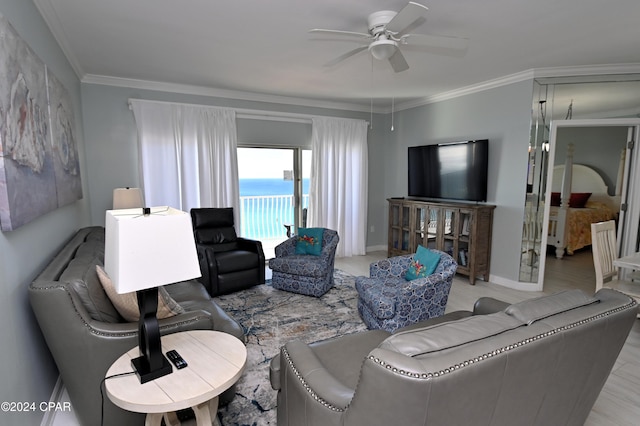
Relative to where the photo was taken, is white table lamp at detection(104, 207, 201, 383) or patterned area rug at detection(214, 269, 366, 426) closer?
white table lamp at detection(104, 207, 201, 383)

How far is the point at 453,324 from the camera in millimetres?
1131

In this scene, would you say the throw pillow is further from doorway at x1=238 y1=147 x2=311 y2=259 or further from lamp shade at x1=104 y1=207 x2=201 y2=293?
doorway at x1=238 y1=147 x2=311 y2=259

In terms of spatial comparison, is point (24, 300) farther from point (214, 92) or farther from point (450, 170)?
point (450, 170)

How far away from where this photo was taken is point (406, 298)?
262cm

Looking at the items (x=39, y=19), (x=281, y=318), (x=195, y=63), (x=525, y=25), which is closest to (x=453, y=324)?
(x=281, y=318)

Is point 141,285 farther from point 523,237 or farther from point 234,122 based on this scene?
point 523,237

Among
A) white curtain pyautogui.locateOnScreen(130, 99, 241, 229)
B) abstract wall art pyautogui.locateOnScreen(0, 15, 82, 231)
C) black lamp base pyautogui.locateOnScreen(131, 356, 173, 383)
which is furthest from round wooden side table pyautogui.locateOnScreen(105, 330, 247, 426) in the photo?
white curtain pyautogui.locateOnScreen(130, 99, 241, 229)

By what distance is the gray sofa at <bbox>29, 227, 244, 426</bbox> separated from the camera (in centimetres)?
150

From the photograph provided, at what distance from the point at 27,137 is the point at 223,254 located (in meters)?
2.45

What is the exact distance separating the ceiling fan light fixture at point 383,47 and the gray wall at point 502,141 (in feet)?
8.11

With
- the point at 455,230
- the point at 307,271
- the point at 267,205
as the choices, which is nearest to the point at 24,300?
the point at 307,271

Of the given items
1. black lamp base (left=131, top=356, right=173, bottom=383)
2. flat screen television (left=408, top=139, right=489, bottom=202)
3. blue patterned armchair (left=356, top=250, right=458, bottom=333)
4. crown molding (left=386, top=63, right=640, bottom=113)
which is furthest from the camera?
flat screen television (left=408, top=139, right=489, bottom=202)

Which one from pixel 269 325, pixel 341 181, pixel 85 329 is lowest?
pixel 269 325

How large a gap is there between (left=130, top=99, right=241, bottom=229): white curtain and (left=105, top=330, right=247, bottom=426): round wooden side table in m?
3.21
